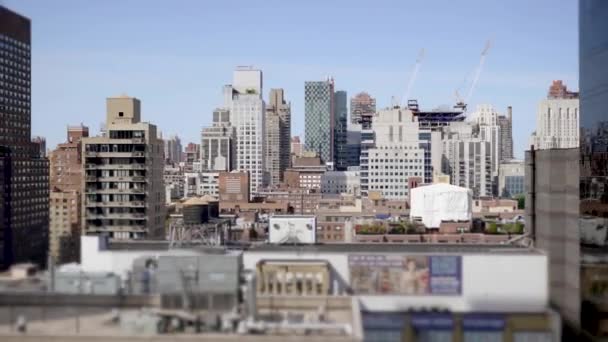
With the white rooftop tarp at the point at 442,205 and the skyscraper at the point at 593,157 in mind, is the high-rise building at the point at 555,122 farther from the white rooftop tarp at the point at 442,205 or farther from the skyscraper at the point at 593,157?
the skyscraper at the point at 593,157

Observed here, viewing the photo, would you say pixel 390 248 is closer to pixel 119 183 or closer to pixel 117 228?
pixel 117 228

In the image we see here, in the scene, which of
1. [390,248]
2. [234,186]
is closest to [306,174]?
[234,186]

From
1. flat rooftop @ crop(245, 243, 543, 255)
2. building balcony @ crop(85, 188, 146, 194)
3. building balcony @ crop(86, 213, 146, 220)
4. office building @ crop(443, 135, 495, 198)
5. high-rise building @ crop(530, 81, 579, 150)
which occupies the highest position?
high-rise building @ crop(530, 81, 579, 150)

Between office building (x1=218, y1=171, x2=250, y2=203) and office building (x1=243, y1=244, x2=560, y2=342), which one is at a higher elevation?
office building (x1=218, y1=171, x2=250, y2=203)

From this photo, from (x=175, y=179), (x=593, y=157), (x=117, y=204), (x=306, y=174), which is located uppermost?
(x=306, y=174)

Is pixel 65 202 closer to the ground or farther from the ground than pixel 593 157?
closer to the ground

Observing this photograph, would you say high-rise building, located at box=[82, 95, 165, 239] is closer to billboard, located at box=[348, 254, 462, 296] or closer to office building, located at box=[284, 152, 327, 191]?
billboard, located at box=[348, 254, 462, 296]

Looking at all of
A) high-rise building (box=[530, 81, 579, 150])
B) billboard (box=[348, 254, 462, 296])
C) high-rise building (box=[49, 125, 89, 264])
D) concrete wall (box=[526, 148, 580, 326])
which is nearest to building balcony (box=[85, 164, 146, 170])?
high-rise building (box=[49, 125, 89, 264])

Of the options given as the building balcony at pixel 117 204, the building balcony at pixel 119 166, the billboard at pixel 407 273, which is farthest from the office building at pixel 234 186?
the billboard at pixel 407 273
